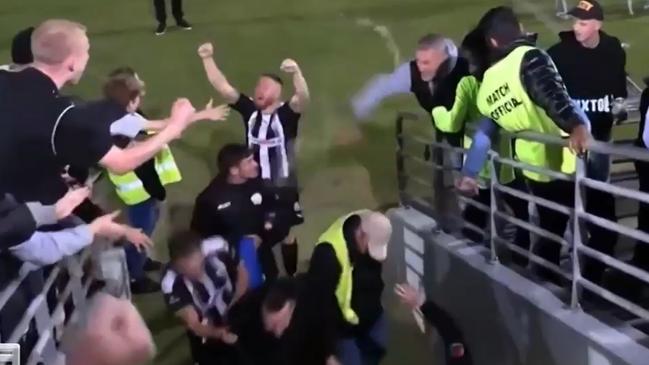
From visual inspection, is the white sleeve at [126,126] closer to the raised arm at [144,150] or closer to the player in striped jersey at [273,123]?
the raised arm at [144,150]

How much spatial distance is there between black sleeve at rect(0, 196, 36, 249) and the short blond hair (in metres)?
0.44

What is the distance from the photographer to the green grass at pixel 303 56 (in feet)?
22.6

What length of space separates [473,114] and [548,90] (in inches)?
40.5

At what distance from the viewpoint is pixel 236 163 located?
4.46m

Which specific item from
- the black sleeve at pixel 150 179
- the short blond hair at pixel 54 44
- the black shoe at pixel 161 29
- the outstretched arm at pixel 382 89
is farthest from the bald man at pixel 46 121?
the black shoe at pixel 161 29

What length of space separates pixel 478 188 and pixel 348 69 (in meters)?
3.99

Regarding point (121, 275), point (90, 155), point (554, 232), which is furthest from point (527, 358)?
point (90, 155)

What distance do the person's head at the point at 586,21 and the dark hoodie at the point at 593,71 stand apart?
0.12ft

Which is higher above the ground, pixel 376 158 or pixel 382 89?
pixel 382 89

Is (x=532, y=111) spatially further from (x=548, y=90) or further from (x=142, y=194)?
(x=142, y=194)

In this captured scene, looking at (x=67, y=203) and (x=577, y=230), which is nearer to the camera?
(x=67, y=203)

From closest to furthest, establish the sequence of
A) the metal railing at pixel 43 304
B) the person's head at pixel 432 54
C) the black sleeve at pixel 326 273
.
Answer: the metal railing at pixel 43 304 → the black sleeve at pixel 326 273 → the person's head at pixel 432 54

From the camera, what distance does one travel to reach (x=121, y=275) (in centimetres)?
416

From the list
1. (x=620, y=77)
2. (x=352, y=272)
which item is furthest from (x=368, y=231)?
(x=620, y=77)
